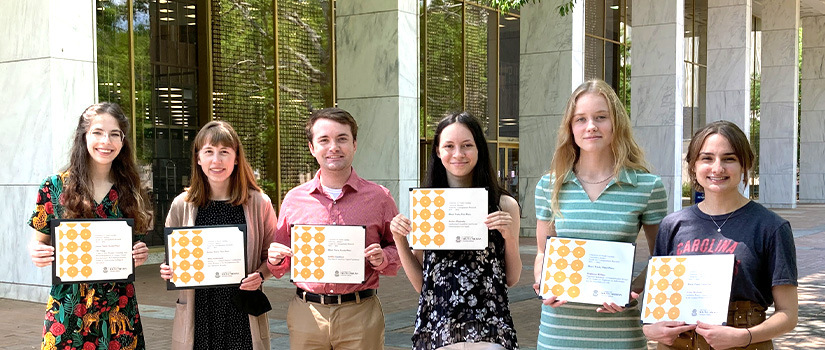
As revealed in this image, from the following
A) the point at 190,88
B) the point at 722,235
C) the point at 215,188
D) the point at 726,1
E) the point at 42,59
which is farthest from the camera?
the point at 726,1

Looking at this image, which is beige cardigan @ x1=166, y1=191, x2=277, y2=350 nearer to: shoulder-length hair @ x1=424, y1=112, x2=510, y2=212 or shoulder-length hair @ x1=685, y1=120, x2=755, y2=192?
shoulder-length hair @ x1=424, y1=112, x2=510, y2=212

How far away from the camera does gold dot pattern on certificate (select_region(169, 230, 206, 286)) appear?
3.65 metres

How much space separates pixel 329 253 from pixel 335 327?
0.34m

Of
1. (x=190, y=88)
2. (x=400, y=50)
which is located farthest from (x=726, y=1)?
(x=190, y=88)

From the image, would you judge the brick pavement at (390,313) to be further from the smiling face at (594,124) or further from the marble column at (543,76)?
the marble column at (543,76)

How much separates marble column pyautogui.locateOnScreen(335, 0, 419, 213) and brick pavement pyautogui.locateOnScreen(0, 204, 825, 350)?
208 cm

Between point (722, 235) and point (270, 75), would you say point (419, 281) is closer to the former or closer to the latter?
point (722, 235)

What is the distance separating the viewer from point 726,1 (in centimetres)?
2612

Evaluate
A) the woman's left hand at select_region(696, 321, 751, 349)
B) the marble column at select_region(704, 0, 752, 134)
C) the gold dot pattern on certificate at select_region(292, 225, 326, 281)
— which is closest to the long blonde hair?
the woman's left hand at select_region(696, 321, 751, 349)

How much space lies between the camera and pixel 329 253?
3.64 metres

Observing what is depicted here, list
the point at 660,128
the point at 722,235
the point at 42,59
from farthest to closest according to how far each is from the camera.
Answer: the point at 660,128 → the point at 42,59 → the point at 722,235

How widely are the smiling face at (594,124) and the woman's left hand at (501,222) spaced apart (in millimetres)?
435

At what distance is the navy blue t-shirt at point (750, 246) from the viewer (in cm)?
296

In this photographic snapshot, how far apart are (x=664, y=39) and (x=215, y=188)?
1962 centimetres
